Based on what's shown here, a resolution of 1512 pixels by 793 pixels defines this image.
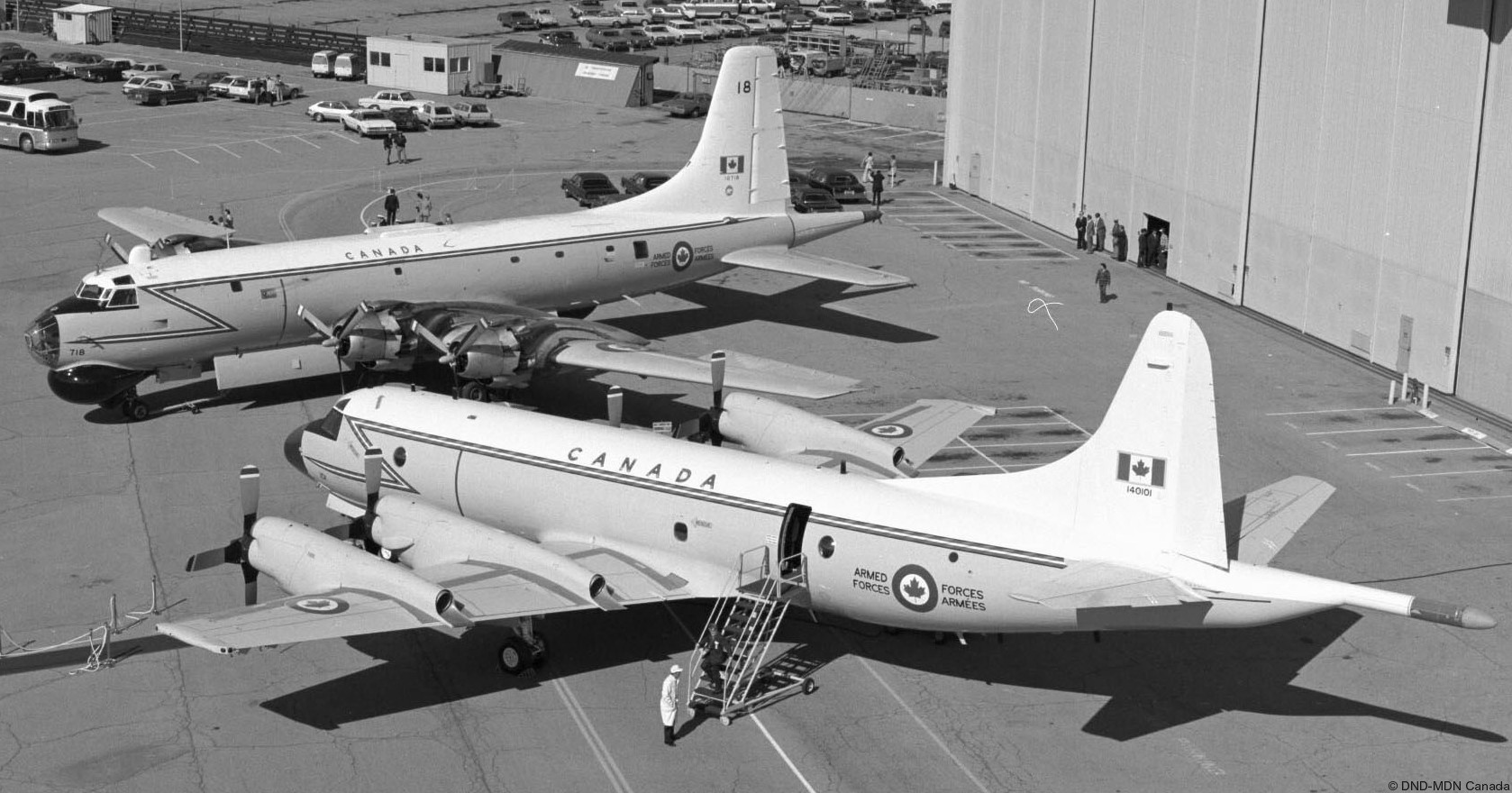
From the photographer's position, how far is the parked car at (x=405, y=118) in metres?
85.0

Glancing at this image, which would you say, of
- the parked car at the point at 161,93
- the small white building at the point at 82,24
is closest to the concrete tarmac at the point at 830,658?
the parked car at the point at 161,93

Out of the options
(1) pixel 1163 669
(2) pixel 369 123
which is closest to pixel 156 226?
(2) pixel 369 123

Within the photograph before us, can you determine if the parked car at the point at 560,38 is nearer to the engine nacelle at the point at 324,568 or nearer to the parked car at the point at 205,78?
the parked car at the point at 205,78

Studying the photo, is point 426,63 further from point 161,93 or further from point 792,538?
point 792,538

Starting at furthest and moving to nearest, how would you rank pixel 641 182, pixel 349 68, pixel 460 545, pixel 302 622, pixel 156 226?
pixel 349 68, pixel 641 182, pixel 156 226, pixel 460 545, pixel 302 622

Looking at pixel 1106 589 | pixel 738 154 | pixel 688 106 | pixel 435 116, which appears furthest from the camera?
pixel 688 106

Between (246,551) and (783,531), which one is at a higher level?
(783,531)

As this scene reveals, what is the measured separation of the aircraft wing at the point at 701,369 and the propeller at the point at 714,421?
1343 millimetres

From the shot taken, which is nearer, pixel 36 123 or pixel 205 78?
pixel 36 123

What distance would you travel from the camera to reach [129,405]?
40594 mm

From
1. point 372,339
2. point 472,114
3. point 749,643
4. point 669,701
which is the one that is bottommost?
point 669,701

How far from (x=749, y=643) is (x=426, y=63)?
7479 centimetres

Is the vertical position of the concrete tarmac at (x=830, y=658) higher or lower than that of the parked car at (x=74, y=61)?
lower

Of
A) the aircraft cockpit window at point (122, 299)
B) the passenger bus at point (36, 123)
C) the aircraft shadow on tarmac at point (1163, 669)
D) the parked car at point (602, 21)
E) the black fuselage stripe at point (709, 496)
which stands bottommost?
the aircraft shadow on tarmac at point (1163, 669)
